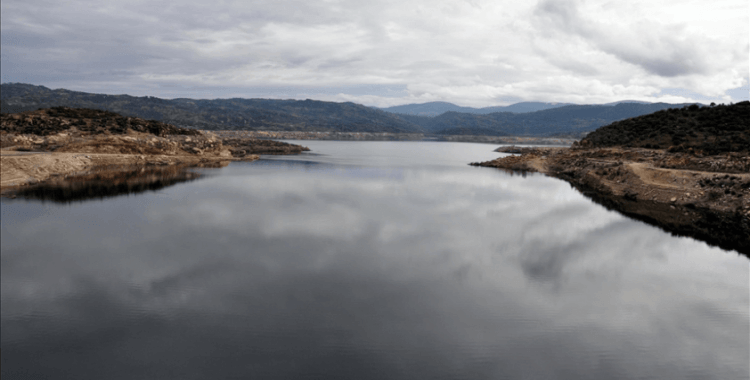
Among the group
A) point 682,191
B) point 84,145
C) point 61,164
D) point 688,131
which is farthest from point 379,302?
point 688,131

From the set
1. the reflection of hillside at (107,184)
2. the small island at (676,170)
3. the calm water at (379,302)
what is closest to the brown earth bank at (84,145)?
the reflection of hillside at (107,184)

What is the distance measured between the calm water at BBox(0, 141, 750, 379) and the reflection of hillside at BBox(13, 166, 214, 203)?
177 inches

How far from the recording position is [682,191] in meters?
31.8

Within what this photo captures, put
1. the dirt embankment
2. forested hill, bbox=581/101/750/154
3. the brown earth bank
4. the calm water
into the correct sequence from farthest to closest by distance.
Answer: forested hill, bbox=581/101/750/154, the brown earth bank, the dirt embankment, the calm water

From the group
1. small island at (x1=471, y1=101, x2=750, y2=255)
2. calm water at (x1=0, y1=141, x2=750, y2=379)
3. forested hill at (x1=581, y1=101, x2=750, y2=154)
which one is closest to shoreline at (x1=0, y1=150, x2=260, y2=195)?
calm water at (x1=0, y1=141, x2=750, y2=379)

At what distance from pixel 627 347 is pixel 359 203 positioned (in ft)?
72.7

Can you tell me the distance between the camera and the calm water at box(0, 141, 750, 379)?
Answer: 9180mm

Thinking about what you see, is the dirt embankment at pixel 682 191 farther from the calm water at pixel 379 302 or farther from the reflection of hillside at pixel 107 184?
the reflection of hillside at pixel 107 184

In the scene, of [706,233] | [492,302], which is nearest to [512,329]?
[492,302]

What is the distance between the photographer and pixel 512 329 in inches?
435

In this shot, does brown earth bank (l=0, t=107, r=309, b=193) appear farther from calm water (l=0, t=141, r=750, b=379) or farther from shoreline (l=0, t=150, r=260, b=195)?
calm water (l=0, t=141, r=750, b=379)

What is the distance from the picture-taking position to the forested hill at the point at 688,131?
45156mm

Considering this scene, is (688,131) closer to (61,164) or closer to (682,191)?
(682,191)

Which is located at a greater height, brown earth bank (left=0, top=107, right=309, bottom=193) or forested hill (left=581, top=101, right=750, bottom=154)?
forested hill (left=581, top=101, right=750, bottom=154)
